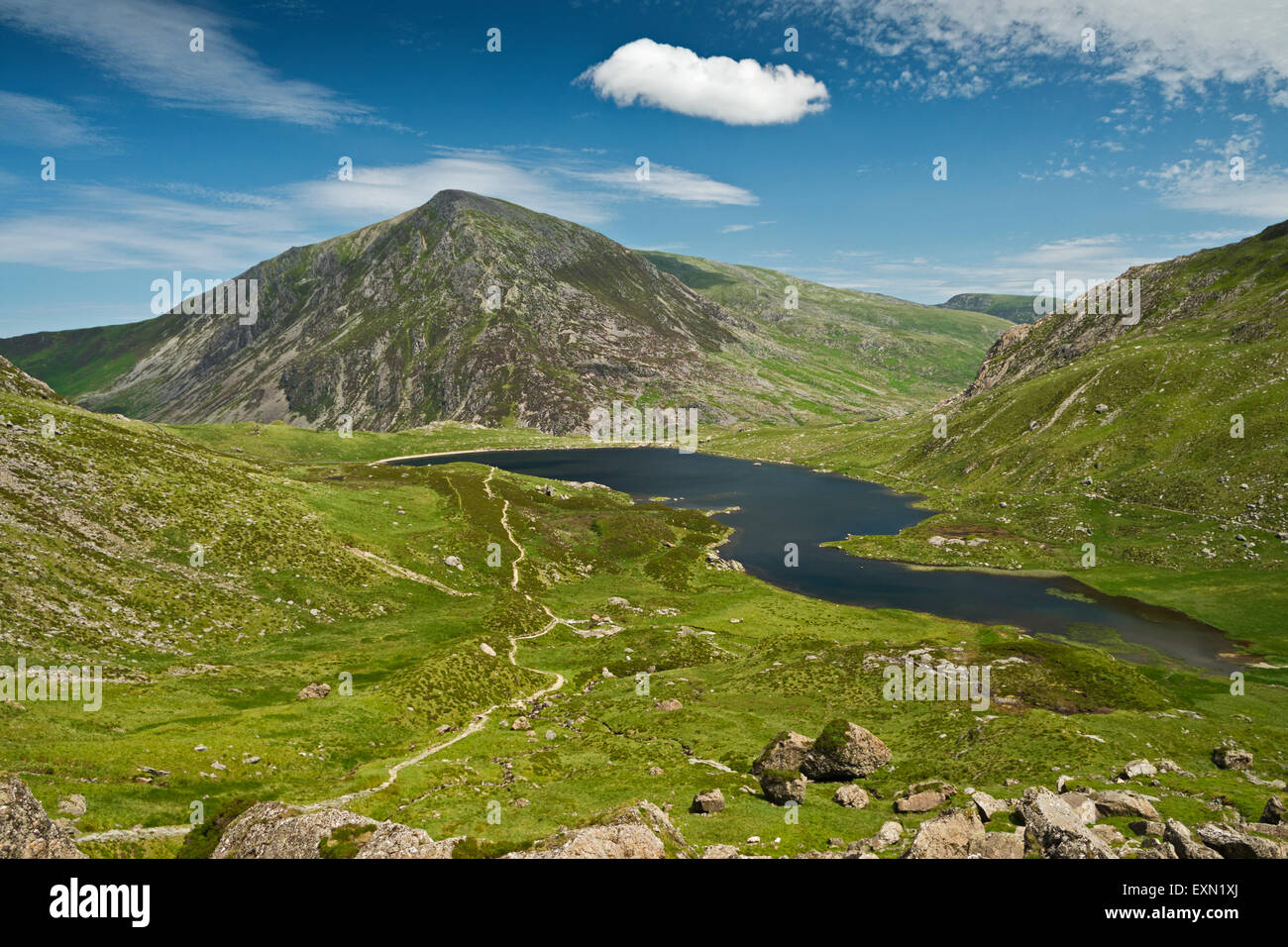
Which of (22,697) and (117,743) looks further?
(22,697)

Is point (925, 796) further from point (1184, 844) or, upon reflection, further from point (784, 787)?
point (1184, 844)

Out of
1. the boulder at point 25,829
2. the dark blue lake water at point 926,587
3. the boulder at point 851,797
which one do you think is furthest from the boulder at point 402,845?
the dark blue lake water at point 926,587

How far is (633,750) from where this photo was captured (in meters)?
57.7

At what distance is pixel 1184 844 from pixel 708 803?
84.2ft

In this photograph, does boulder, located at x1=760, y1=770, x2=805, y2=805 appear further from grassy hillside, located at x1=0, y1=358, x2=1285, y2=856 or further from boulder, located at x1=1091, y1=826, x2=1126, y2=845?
boulder, located at x1=1091, y1=826, x2=1126, y2=845

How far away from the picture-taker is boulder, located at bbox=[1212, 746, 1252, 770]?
1882 inches

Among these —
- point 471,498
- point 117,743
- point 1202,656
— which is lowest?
point 1202,656

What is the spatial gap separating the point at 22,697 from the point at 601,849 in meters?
48.1

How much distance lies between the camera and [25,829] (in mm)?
27047

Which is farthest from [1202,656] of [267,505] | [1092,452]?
[267,505]

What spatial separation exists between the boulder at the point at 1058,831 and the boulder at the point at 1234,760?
876 inches

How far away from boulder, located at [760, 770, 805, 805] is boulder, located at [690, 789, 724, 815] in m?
4.52
